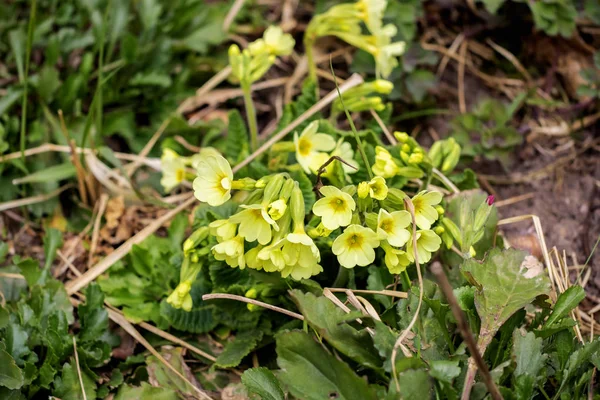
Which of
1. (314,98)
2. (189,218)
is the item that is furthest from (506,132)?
(189,218)

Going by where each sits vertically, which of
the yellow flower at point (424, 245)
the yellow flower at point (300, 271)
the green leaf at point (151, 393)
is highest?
the yellow flower at point (424, 245)

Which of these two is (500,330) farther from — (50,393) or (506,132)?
(50,393)

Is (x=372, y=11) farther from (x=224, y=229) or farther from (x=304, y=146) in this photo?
(x=224, y=229)

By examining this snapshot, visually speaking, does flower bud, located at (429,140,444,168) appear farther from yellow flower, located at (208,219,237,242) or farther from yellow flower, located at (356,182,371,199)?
yellow flower, located at (208,219,237,242)

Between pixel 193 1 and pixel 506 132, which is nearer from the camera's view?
pixel 506 132

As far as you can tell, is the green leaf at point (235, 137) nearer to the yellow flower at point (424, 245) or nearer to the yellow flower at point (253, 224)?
the yellow flower at point (253, 224)

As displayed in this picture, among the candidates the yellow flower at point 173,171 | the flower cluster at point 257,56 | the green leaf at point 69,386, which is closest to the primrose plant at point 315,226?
the green leaf at point 69,386

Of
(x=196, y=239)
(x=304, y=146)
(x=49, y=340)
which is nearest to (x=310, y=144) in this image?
(x=304, y=146)

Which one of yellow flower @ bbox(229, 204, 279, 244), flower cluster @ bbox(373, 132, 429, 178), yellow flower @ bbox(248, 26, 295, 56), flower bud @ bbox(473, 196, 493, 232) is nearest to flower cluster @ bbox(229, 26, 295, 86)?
yellow flower @ bbox(248, 26, 295, 56)
